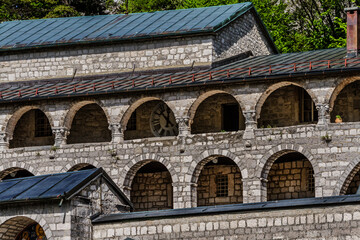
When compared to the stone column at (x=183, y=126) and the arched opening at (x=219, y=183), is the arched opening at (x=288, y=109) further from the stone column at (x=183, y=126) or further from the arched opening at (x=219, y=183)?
the stone column at (x=183, y=126)

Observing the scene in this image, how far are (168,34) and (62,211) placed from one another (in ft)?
54.5

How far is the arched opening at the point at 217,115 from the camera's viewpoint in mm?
42469

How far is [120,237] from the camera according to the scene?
29.7 metres

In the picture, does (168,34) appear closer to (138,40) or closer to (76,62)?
(138,40)

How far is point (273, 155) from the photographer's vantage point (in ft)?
129

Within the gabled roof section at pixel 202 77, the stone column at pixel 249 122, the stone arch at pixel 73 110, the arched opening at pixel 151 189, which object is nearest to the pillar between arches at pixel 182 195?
the arched opening at pixel 151 189

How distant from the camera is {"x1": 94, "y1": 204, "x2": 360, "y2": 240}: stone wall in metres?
27.2

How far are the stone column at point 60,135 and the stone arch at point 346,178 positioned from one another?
11.7m

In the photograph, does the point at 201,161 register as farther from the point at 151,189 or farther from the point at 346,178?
the point at 346,178

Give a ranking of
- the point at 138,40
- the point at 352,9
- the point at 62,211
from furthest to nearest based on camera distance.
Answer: the point at 138,40
the point at 352,9
the point at 62,211

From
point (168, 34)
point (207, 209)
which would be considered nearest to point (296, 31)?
point (168, 34)

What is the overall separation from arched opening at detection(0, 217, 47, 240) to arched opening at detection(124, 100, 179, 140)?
13.2 m

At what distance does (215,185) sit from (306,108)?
477 centimetres

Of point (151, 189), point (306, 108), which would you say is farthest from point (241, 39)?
point (151, 189)
